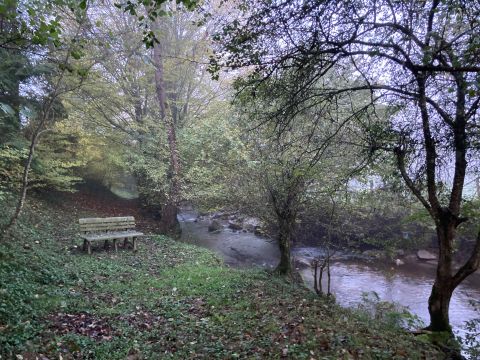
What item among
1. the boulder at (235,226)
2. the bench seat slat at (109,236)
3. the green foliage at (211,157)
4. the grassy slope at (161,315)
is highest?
the green foliage at (211,157)

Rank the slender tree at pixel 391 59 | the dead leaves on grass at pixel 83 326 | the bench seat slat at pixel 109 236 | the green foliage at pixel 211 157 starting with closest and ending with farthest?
the slender tree at pixel 391 59
the dead leaves on grass at pixel 83 326
the bench seat slat at pixel 109 236
the green foliage at pixel 211 157

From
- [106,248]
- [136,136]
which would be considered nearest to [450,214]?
[106,248]

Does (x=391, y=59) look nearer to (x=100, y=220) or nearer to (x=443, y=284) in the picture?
(x=443, y=284)

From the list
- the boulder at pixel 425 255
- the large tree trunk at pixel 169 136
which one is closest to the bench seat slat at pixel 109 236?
the large tree trunk at pixel 169 136

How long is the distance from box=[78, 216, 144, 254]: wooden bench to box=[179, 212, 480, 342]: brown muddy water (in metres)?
3.73

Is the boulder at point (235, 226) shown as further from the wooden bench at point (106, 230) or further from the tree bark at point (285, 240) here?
the tree bark at point (285, 240)

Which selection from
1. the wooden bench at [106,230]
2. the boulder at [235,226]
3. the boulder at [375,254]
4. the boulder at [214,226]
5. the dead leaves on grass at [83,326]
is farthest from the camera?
the boulder at [235,226]

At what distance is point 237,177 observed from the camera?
11.1 m

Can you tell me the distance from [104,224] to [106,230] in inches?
9.3

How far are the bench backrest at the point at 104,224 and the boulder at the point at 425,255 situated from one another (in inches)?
427

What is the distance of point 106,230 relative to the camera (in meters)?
10.6

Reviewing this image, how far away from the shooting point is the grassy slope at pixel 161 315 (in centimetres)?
441

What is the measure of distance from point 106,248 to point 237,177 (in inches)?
171

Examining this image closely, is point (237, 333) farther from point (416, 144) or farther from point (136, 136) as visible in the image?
point (136, 136)
